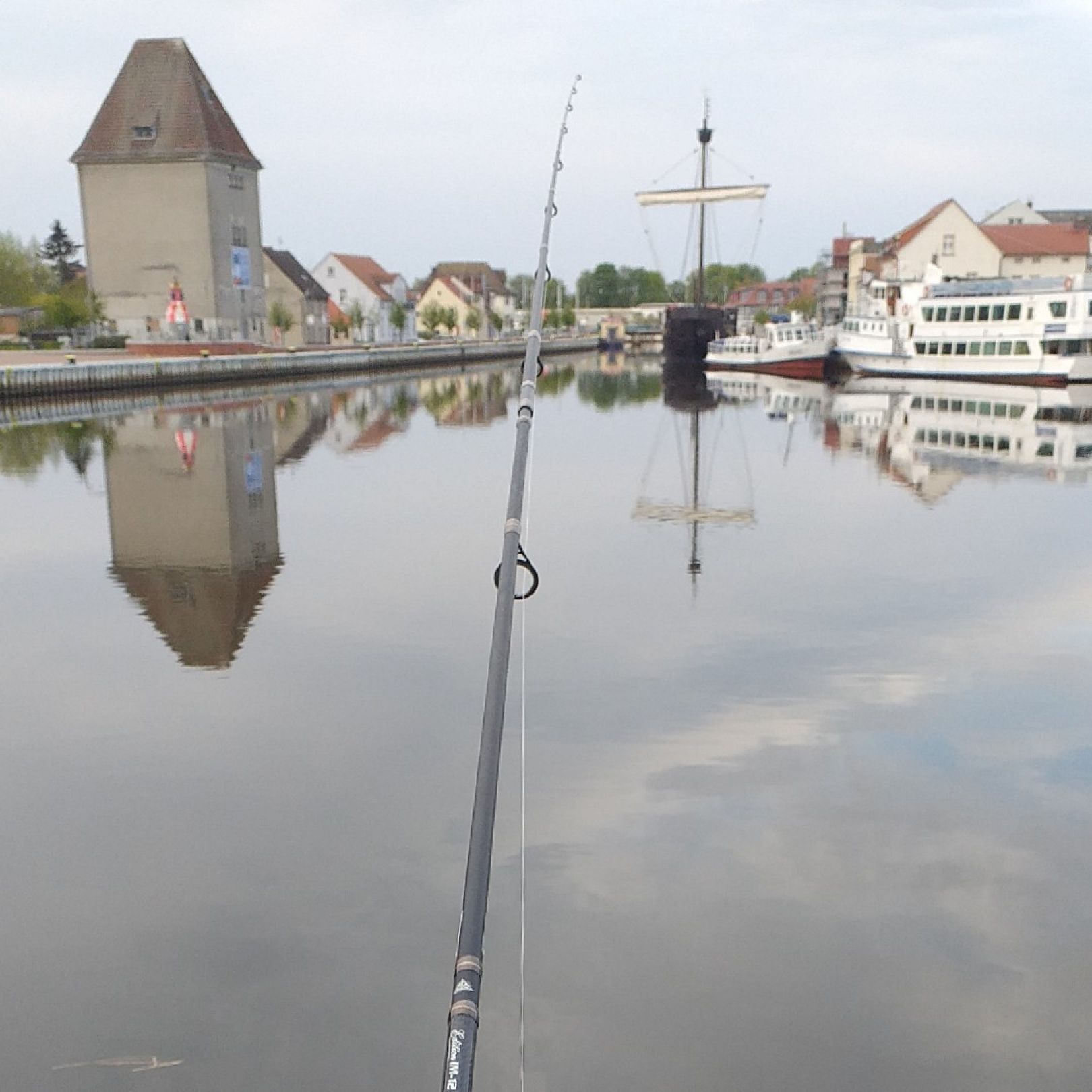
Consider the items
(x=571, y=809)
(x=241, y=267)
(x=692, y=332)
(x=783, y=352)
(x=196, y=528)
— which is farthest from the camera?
(x=241, y=267)

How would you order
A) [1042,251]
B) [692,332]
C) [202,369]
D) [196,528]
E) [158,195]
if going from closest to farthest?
[196,528]
[202,369]
[158,195]
[692,332]
[1042,251]

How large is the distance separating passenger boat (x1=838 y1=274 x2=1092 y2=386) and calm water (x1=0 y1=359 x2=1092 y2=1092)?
34962 millimetres

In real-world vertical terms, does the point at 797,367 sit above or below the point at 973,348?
below

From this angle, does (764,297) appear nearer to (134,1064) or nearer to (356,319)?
(356,319)

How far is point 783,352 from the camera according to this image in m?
61.7

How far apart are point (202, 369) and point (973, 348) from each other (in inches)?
1531

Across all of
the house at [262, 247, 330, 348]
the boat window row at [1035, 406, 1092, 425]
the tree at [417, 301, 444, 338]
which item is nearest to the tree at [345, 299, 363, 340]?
the house at [262, 247, 330, 348]

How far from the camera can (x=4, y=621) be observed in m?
13.6

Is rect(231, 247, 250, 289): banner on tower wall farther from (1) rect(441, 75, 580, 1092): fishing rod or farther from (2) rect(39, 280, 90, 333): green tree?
(1) rect(441, 75, 580, 1092): fishing rod

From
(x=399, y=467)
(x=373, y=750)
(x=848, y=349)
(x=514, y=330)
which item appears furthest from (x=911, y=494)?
(x=514, y=330)

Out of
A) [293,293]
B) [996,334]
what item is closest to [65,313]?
[293,293]

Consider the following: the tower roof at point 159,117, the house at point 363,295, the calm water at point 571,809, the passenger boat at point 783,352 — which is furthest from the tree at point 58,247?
the calm water at point 571,809

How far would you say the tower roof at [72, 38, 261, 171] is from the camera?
218 ft

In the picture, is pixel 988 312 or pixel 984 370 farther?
pixel 988 312
